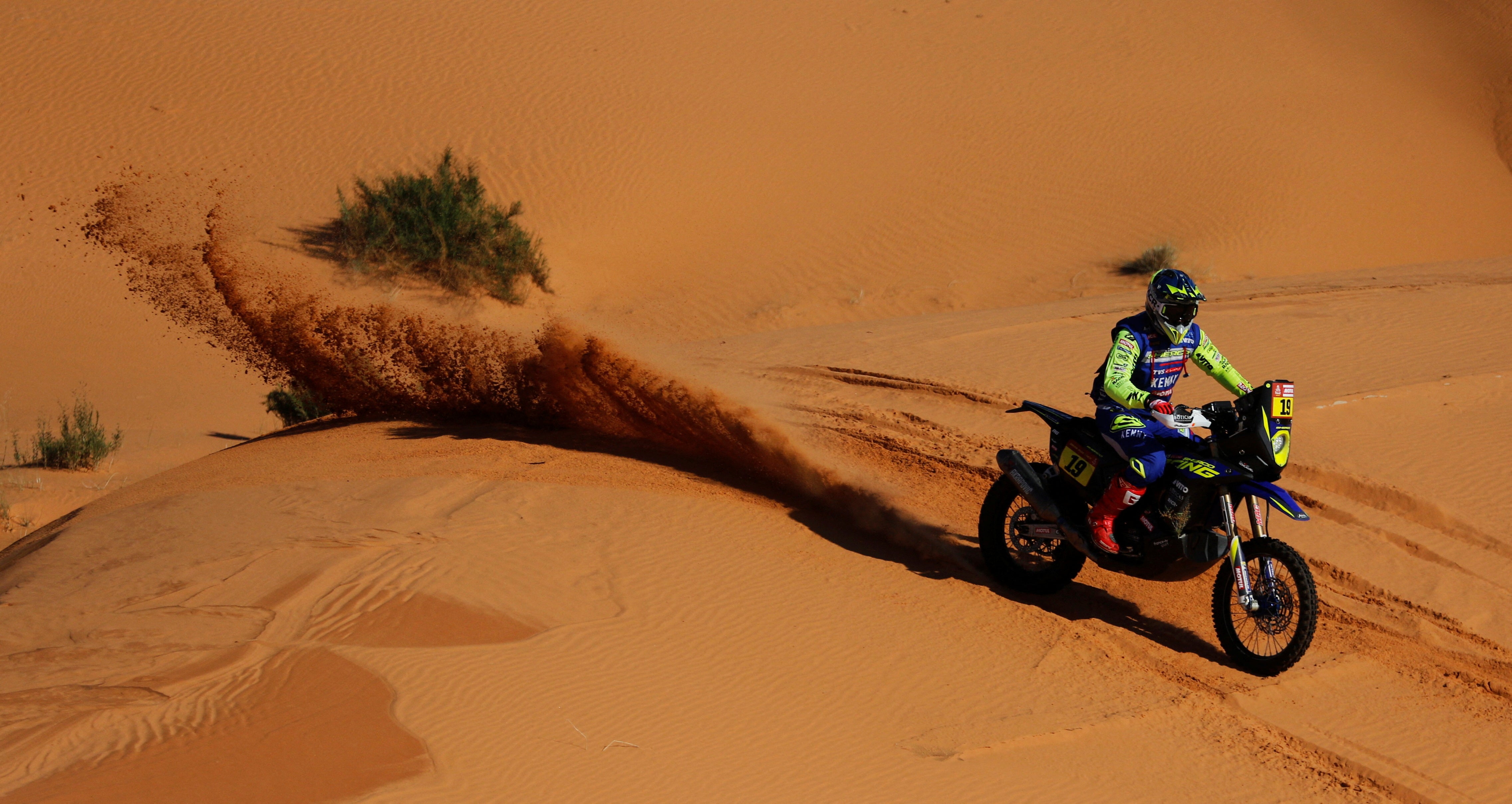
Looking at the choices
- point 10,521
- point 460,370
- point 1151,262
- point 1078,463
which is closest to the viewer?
point 1078,463

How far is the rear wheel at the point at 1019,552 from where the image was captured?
613 cm

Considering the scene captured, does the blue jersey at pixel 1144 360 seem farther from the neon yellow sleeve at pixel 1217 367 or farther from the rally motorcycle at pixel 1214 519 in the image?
the rally motorcycle at pixel 1214 519

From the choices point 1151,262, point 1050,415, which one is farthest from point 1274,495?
point 1151,262

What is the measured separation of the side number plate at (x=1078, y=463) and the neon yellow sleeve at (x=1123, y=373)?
1.56 ft

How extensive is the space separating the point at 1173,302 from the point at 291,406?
1276 centimetres

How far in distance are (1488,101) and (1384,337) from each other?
20820 mm

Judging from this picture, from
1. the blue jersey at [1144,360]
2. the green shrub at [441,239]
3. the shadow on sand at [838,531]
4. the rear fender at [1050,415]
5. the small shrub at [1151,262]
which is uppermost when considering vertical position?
the small shrub at [1151,262]

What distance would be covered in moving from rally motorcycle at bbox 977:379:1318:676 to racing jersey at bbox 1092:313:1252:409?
0.37m

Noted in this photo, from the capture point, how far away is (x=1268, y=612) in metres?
5.11

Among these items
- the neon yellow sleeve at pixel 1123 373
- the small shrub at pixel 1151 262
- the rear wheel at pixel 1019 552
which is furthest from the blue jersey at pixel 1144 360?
the small shrub at pixel 1151 262

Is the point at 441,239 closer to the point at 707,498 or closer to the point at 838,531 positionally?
the point at 707,498

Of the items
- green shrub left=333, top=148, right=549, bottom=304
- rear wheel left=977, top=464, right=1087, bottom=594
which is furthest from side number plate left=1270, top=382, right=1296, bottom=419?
green shrub left=333, top=148, right=549, bottom=304

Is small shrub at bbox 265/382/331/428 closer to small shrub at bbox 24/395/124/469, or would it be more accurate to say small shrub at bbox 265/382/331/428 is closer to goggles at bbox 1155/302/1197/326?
small shrub at bbox 24/395/124/469

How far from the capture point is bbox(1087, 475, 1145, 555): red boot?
547 centimetres
